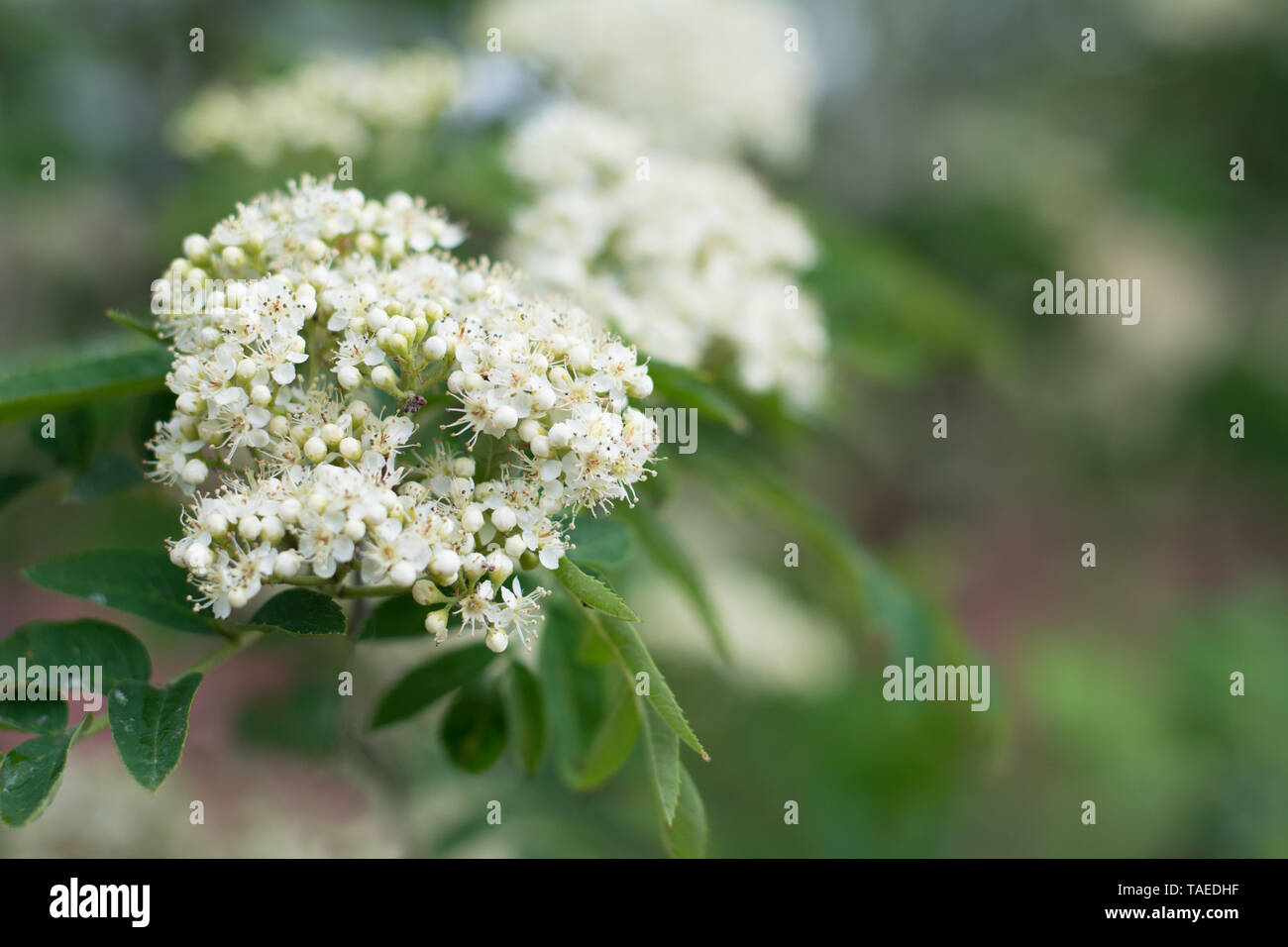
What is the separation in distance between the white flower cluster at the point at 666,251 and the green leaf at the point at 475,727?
2.75 ft

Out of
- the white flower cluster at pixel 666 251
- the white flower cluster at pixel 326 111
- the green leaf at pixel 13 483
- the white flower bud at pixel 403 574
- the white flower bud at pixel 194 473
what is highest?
the white flower cluster at pixel 326 111

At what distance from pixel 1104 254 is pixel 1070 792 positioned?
354cm

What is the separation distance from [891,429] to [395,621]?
570cm

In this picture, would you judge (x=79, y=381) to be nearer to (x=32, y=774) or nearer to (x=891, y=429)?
(x=32, y=774)

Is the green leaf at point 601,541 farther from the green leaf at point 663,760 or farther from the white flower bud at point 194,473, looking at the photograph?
the white flower bud at point 194,473

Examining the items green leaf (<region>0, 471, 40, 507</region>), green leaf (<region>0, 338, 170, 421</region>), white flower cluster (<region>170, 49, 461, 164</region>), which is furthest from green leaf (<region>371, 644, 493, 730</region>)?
white flower cluster (<region>170, 49, 461, 164</region>)

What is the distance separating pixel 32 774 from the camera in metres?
1.53

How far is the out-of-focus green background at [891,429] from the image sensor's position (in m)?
3.68

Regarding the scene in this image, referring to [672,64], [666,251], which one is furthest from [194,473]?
[672,64]

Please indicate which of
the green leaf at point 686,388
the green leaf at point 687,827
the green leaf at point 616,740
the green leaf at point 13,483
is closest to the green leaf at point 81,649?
the green leaf at point 13,483

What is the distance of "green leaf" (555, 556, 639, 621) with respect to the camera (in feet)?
4.88

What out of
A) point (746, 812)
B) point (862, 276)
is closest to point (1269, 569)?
point (746, 812)

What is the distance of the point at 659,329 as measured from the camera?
2.37m

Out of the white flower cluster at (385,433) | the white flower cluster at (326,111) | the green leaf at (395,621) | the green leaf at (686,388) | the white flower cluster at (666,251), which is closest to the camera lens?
the white flower cluster at (385,433)
